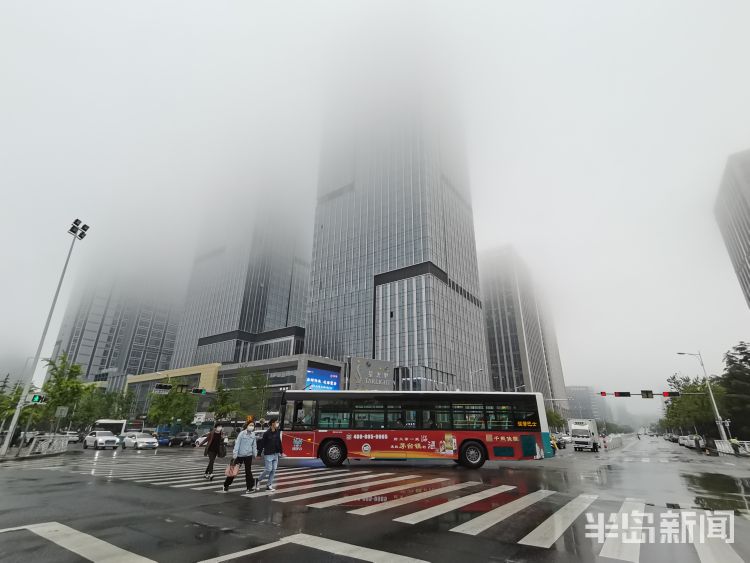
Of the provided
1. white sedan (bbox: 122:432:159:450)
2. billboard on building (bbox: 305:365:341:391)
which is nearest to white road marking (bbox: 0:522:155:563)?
white sedan (bbox: 122:432:159:450)

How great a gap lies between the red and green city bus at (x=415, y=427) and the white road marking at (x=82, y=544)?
11590 mm

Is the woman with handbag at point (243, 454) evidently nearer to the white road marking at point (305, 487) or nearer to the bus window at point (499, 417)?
the white road marking at point (305, 487)

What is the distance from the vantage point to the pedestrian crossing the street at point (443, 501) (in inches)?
240

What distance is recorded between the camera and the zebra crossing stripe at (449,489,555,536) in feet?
20.8

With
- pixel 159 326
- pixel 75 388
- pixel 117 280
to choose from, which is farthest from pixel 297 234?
pixel 75 388

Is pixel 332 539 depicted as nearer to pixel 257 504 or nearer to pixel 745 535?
pixel 257 504

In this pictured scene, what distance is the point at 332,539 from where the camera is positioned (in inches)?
224

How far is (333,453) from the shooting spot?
17109 mm

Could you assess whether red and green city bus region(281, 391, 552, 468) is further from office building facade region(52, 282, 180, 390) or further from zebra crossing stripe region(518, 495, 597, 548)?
office building facade region(52, 282, 180, 390)

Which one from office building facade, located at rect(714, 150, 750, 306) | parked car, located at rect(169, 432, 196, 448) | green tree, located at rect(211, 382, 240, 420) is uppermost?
office building facade, located at rect(714, 150, 750, 306)

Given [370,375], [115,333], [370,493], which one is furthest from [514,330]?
[115,333]

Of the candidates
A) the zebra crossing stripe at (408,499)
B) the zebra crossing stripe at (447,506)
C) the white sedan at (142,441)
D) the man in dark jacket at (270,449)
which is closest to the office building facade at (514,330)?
the white sedan at (142,441)

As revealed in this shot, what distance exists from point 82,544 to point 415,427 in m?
13.9

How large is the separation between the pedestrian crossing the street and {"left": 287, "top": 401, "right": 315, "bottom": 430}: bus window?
364 cm
